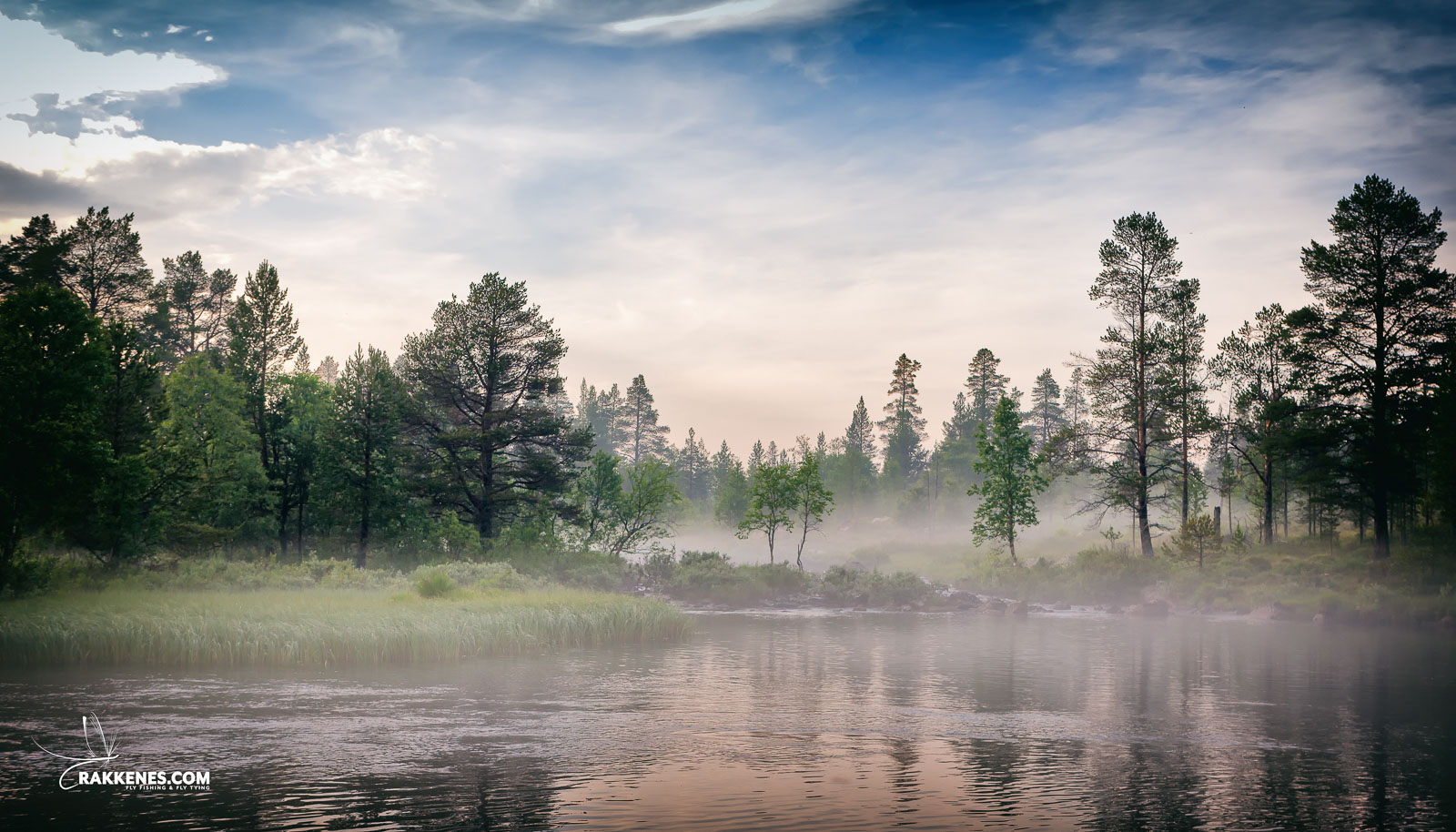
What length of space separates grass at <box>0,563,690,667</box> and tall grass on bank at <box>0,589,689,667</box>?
3 centimetres

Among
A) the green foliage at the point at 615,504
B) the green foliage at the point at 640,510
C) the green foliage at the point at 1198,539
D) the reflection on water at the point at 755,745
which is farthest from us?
the green foliage at the point at 640,510

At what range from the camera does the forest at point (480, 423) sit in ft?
117

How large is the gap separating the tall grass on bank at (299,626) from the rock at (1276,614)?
30469 mm

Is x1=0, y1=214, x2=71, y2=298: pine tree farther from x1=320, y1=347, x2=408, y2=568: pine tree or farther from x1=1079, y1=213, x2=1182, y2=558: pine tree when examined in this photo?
x1=1079, y1=213, x2=1182, y2=558: pine tree

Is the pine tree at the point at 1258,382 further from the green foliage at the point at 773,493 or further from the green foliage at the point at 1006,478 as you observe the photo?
the green foliage at the point at 773,493

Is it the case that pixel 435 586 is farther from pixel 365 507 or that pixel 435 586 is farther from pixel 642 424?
pixel 642 424

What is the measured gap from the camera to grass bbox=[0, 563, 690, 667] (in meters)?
23.8

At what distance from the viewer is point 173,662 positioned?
23.8 m

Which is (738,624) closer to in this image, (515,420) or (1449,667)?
(515,420)

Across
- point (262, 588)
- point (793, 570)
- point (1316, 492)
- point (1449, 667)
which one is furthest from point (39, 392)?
point (1316, 492)

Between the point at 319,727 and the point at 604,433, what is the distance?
142m

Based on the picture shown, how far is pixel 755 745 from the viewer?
17.4m

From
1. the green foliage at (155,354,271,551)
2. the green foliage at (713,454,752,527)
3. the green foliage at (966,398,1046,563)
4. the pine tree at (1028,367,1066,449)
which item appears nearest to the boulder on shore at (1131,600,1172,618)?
the green foliage at (966,398,1046,563)

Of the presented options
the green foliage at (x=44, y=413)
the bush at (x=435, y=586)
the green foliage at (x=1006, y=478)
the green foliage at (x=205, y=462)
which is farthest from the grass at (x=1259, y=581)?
the green foliage at (x=44, y=413)
